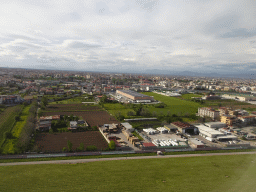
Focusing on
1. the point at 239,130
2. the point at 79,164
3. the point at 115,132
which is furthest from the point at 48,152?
the point at 239,130

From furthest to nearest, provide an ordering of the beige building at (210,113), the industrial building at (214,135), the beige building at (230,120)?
the beige building at (210,113), the beige building at (230,120), the industrial building at (214,135)

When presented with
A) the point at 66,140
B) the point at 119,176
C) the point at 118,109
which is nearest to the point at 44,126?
the point at 66,140

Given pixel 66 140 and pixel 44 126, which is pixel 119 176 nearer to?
pixel 66 140

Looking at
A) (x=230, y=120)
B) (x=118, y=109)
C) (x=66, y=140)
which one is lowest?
(x=66, y=140)

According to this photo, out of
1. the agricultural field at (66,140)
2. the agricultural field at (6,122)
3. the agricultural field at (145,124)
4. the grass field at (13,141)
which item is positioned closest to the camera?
the grass field at (13,141)

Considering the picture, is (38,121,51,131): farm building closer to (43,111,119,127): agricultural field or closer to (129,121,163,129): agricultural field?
(43,111,119,127): agricultural field

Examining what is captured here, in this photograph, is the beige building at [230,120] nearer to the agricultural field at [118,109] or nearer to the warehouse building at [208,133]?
the warehouse building at [208,133]

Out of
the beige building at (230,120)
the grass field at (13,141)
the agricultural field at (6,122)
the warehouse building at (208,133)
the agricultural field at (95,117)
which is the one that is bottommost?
the agricultural field at (95,117)

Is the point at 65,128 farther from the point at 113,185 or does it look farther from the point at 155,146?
the point at 113,185

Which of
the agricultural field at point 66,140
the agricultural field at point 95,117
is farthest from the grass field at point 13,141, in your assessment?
the agricultural field at point 95,117
